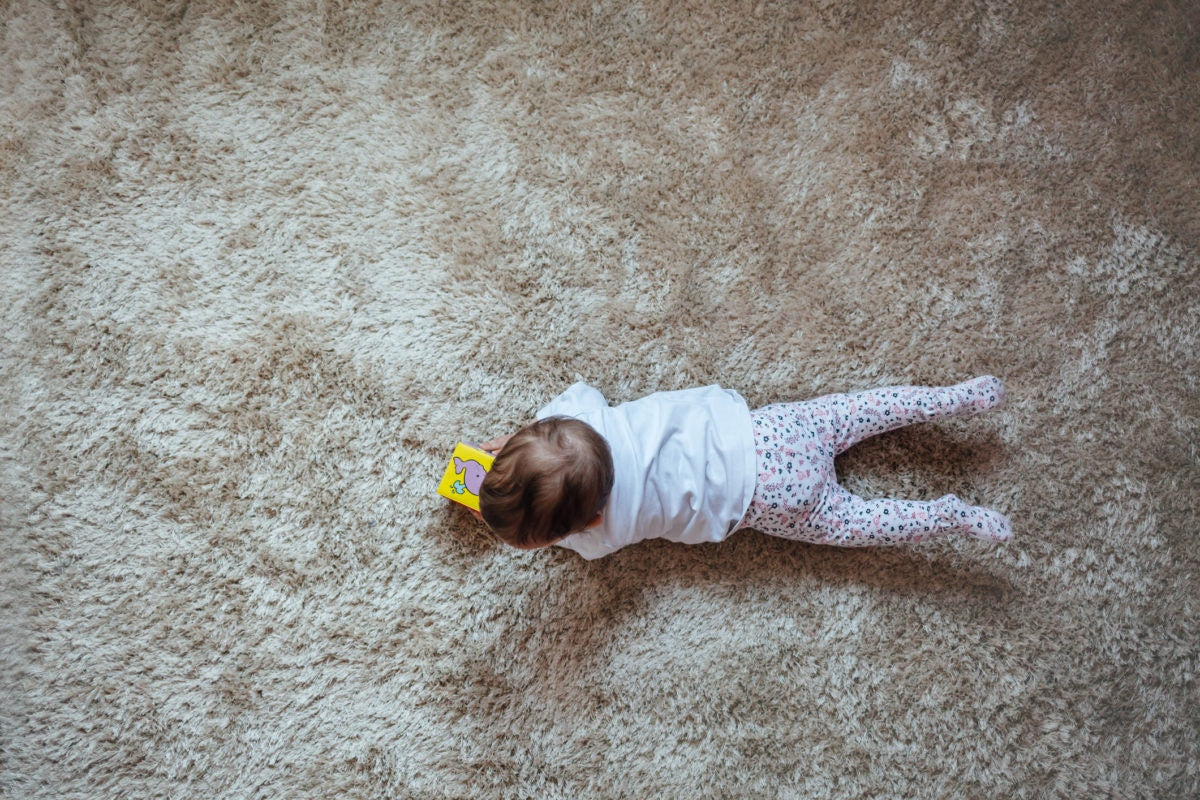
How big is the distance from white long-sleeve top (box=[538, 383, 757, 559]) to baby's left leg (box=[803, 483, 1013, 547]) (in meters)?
0.13

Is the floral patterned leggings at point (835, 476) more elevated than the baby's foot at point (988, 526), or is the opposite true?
the floral patterned leggings at point (835, 476)

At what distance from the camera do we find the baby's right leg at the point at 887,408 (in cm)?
93

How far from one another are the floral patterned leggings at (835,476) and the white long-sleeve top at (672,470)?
0.11 ft

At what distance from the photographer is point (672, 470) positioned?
0.87 m

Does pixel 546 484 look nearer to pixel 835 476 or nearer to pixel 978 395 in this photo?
pixel 835 476

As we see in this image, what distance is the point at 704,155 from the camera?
3.37 feet

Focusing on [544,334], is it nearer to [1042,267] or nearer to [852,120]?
[852,120]

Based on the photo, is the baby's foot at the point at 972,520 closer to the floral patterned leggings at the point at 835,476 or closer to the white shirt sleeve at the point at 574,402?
the floral patterned leggings at the point at 835,476

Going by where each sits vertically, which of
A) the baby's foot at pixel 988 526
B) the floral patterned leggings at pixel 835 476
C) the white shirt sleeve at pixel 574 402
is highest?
the white shirt sleeve at pixel 574 402

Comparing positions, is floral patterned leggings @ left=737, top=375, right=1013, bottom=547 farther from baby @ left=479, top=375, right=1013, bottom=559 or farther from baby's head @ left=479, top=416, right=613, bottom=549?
baby's head @ left=479, top=416, right=613, bottom=549

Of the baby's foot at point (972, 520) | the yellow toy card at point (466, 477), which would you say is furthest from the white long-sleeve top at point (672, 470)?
the baby's foot at point (972, 520)

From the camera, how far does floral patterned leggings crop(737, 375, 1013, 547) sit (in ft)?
2.90

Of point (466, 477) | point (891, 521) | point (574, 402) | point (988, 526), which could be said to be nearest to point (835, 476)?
point (891, 521)

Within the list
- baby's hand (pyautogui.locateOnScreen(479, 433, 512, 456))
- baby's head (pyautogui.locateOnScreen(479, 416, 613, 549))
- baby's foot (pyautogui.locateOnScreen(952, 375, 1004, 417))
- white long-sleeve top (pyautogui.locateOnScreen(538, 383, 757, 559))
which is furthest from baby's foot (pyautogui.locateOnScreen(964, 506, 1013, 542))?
baby's hand (pyautogui.locateOnScreen(479, 433, 512, 456))
